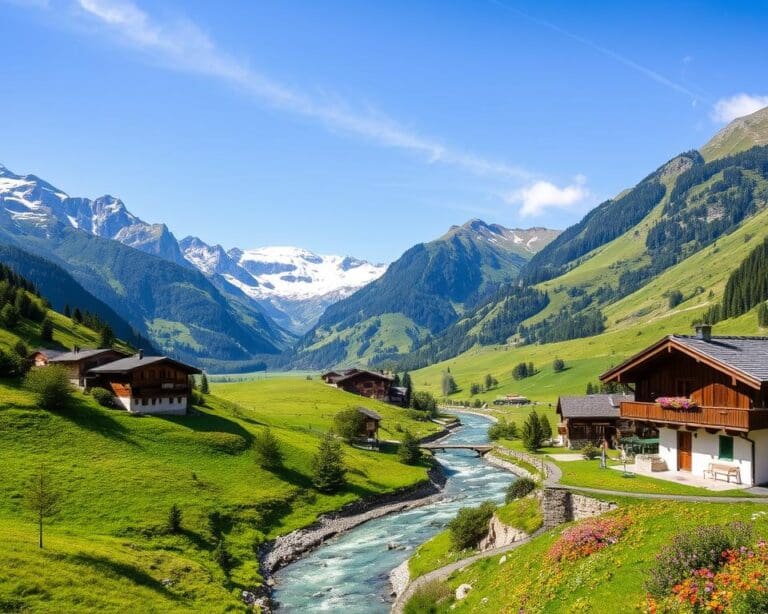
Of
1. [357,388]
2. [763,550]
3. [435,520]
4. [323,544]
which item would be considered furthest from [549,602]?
[357,388]

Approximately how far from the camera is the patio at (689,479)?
127ft

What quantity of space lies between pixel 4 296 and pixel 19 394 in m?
67.3

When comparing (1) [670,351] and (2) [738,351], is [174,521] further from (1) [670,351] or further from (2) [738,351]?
(2) [738,351]

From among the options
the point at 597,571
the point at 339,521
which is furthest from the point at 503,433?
the point at 597,571

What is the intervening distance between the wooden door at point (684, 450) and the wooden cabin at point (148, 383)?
57.8 metres

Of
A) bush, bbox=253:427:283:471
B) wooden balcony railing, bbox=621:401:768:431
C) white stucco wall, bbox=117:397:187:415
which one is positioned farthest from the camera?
white stucco wall, bbox=117:397:187:415

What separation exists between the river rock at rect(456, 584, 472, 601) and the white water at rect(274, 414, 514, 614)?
9791 mm

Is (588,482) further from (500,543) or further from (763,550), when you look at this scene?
(763,550)

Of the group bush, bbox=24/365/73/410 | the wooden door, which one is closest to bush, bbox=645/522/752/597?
the wooden door

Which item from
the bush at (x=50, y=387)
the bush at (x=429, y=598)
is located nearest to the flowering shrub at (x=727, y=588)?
the bush at (x=429, y=598)

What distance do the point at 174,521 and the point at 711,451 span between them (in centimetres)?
4146

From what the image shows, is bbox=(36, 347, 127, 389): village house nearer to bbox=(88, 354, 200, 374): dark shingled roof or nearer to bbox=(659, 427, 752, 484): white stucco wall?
bbox=(88, 354, 200, 374): dark shingled roof

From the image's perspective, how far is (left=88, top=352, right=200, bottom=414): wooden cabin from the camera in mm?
79625

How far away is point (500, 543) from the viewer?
43.2 metres
